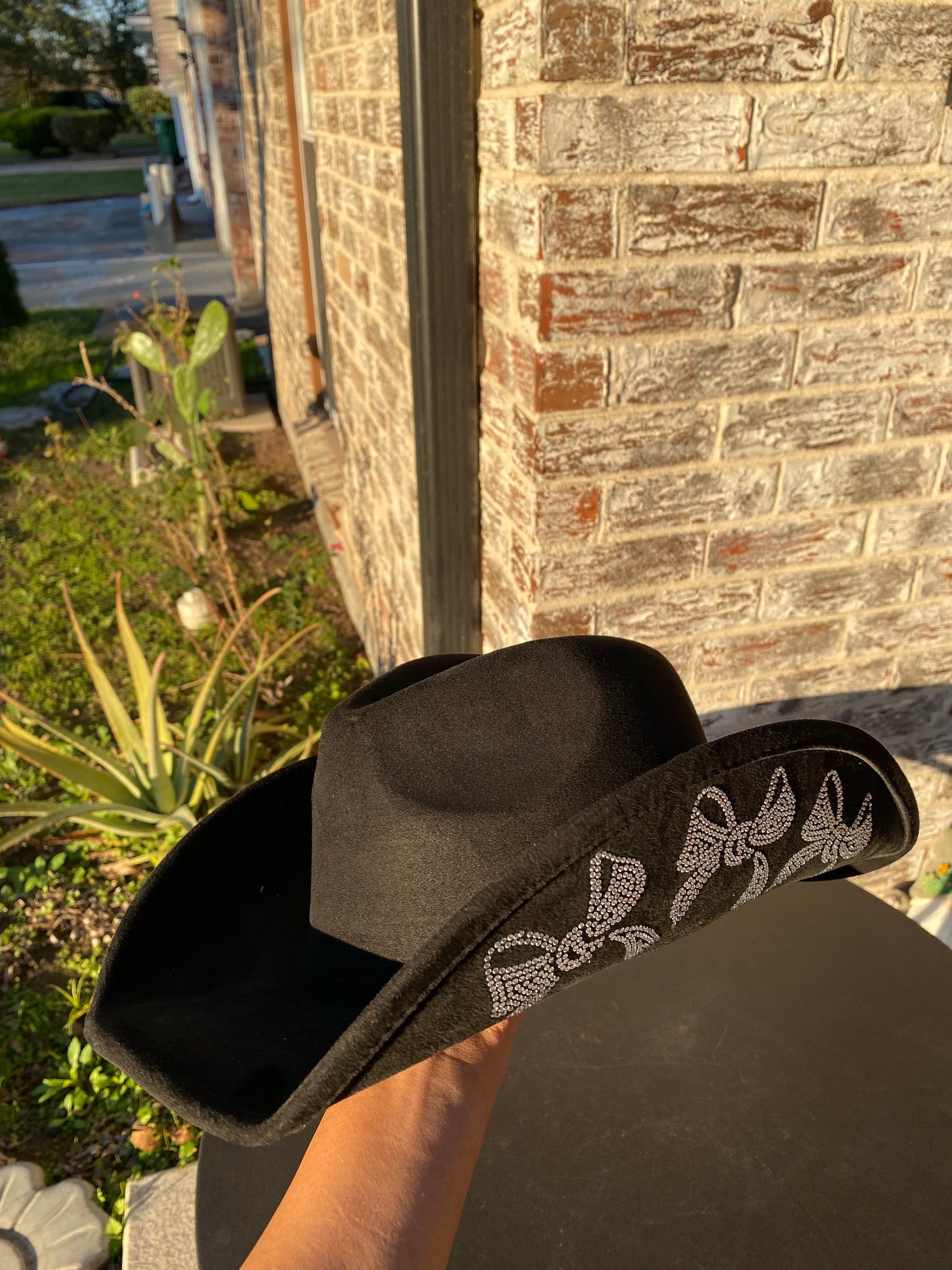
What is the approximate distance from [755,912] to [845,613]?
673mm

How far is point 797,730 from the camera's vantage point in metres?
0.87

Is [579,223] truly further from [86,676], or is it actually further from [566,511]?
[86,676]

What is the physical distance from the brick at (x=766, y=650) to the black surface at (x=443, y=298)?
0.56m

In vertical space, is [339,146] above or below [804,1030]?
above

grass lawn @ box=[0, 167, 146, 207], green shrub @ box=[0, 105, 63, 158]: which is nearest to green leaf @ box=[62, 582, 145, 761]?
grass lawn @ box=[0, 167, 146, 207]

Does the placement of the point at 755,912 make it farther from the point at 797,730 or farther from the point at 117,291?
the point at 117,291

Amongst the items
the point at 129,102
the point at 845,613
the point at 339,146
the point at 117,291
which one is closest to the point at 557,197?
the point at 845,613

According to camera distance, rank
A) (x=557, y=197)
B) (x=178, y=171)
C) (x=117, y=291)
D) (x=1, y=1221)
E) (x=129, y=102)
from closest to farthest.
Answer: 1. (x=557, y=197)
2. (x=1, y=1221)
3. (x=117, y=291)
4. (x=178, y=171)
5. (x=129, y=102)

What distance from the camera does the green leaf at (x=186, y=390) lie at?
16.9 feet

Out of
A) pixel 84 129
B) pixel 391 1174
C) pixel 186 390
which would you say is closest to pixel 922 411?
pixel 391 1174

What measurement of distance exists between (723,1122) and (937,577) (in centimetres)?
123

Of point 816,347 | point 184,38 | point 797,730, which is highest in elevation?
point 184,38

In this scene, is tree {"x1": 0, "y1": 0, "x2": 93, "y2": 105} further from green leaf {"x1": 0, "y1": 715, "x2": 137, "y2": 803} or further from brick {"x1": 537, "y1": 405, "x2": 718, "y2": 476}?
brick {"x1": 537, "y1": 405, "x2": 718, "y2": 476}

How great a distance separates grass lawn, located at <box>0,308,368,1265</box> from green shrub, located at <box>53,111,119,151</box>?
3464cm
